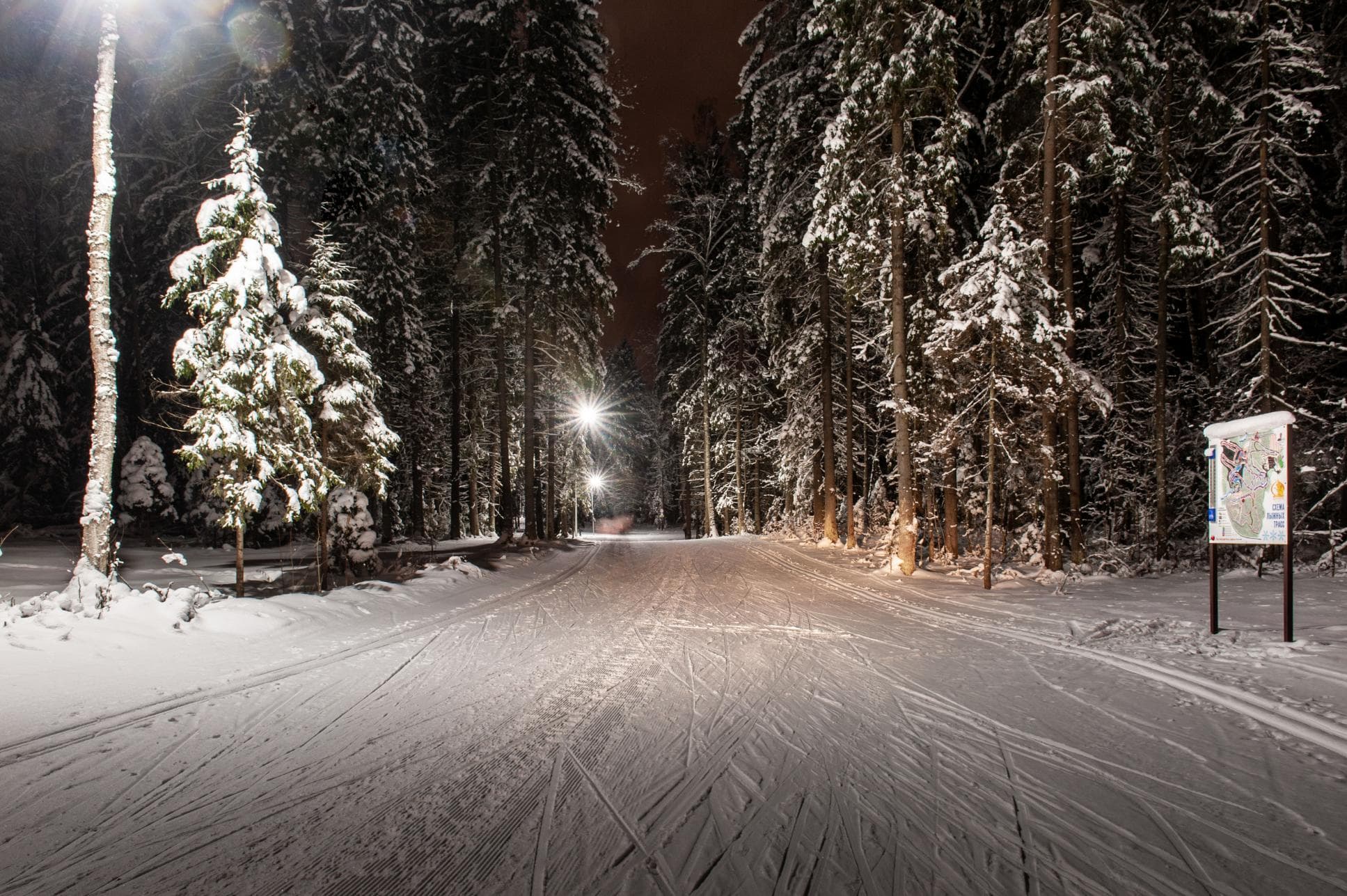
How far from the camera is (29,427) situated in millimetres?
23344

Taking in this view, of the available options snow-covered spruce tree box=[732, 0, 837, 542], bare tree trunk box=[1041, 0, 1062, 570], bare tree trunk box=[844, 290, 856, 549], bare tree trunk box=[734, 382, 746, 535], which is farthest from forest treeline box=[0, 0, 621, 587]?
bare tree trunk box=[1041, 0, 1062, 570]

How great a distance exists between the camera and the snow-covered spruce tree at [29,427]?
23.0 meters

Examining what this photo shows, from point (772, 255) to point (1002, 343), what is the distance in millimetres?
10304

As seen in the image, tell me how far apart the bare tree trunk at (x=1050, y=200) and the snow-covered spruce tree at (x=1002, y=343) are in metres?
0.96

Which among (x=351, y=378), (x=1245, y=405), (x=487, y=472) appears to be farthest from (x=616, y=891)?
(x=487, y=472)

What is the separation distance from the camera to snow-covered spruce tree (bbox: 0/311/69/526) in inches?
906

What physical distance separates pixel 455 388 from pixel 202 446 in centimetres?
1688

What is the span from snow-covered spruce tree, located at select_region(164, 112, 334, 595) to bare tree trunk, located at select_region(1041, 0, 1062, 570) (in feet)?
44.9

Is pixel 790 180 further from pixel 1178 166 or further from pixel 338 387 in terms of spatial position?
pixel 338 387

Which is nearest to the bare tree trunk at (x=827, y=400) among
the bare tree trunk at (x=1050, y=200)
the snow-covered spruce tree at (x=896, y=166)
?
the snow-covered spruce tree at (x=896, y=166)

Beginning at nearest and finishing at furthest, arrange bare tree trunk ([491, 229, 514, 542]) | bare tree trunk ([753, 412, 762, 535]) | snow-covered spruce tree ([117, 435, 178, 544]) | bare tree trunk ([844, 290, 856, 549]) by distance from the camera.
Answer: bare tree trunk ([844, 290, 856, 549]), bare tree trunk ([491, 229, 514, 542]), snow-covered spruce tree ([117, 435, 178, 544]), bare tree trunk ([753, 412, 762, 535])

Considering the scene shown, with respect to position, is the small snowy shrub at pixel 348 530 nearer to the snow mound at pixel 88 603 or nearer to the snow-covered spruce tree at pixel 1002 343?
the snow mound at pixel 88 603

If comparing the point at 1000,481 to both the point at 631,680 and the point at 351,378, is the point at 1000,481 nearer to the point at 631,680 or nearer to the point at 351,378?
the point at 631,680

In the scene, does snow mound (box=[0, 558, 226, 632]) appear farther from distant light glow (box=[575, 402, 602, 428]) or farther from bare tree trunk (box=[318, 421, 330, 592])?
distant light glow (box=[575, 402, 602, 428])
